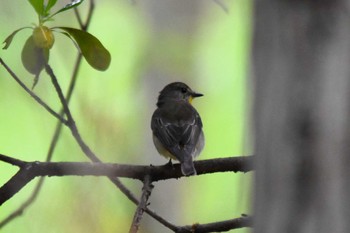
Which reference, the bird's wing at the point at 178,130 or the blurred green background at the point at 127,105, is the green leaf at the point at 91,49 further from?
the bird's wing at the point at 178,130

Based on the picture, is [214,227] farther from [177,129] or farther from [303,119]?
[177,129]

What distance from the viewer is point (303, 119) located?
1.61m

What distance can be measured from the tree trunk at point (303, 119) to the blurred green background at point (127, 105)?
289cm

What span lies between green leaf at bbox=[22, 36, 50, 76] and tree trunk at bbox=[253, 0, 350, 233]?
5.13ft

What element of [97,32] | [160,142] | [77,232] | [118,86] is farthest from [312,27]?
[97,32]

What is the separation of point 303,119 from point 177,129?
3874 millimetres

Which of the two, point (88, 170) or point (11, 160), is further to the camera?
point (88, 170)

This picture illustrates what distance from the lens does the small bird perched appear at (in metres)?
5.10

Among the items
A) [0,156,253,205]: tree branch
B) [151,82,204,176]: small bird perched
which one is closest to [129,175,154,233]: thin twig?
[0,156,253,205]: tree branch

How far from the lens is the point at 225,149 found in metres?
8.57

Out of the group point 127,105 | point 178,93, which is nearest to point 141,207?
point 178,93

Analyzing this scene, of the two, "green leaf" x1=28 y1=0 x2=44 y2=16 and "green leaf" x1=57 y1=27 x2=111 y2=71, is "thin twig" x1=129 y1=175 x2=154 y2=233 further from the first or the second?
"green leaf" x1=28 y1=0 x2=44 y2=16

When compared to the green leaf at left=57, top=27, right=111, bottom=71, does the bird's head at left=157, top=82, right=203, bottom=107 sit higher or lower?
higher

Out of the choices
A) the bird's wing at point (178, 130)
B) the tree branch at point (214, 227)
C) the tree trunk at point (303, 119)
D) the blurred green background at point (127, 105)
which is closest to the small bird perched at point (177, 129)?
the bird's wing at point (178, 130)
